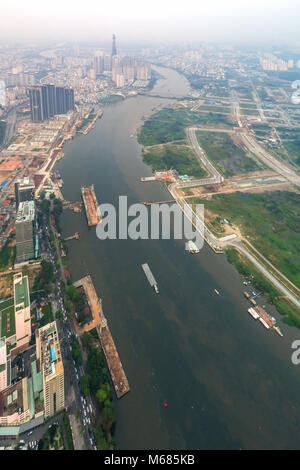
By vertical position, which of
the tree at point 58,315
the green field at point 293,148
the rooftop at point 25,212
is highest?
the green field at point 293,148

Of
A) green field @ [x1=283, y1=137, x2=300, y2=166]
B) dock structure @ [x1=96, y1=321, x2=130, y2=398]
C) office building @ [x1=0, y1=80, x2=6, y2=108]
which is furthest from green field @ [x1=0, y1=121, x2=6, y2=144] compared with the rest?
green field @ [x1=283, y1=137, x2=300, y2=166]

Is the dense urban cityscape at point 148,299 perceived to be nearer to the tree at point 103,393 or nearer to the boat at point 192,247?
the tree at point 103,393

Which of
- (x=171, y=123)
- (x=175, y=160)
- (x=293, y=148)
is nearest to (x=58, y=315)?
(x=175, y=160)

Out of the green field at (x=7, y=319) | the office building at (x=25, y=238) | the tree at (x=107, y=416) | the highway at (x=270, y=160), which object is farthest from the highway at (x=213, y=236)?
the green field at (x=7, y=319)

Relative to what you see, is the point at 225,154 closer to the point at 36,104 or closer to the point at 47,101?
the point at 47,101

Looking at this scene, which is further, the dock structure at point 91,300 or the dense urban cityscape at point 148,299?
the dock structure at point 91,300

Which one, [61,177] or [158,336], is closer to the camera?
[158,336]

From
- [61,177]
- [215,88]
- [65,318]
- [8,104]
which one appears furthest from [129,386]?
[215,88]

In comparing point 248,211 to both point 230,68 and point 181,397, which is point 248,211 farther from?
point 230,68
